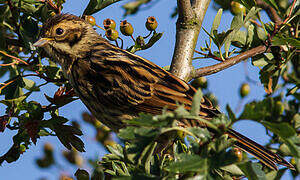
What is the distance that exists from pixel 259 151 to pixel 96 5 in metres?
1.74

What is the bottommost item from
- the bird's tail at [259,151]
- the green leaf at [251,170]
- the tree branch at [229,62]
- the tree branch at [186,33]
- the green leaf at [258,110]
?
the green leaf at [251,170]

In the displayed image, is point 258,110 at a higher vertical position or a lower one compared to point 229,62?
lower

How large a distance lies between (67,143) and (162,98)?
0.91 m

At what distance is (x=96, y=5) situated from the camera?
317 cm

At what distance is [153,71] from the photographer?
347cm

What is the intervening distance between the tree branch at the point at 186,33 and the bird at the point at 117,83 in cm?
10

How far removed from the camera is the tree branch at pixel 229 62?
10.5 feet

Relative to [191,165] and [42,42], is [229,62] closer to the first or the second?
[42,42]

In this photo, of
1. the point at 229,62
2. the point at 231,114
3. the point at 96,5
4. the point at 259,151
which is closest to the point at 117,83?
the point at 96,5

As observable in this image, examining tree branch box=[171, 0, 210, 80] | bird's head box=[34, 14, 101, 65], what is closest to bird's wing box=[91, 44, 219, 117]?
tree branch box=[171, 0, 210, 80]

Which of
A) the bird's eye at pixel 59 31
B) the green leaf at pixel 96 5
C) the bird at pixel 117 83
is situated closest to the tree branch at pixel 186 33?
the bird at pixel 117 83

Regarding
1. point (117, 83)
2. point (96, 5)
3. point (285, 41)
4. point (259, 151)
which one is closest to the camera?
point (285, 41)

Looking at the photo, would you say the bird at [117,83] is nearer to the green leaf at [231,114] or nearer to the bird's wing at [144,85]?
the bird's wing at [144,85]

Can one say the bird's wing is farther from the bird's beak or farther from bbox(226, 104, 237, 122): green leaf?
bbox(226, 104, 237, 122): green leaf
